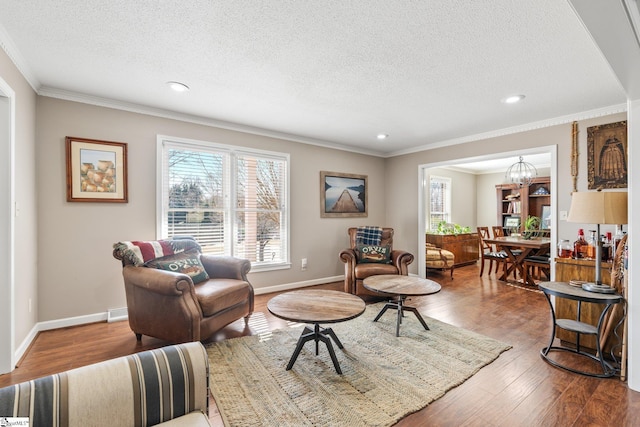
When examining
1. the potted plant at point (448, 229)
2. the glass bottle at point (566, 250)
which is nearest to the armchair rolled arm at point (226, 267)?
the glass bottle at point (566, 250)

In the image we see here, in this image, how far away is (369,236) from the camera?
470 centimetres

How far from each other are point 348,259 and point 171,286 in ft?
7.76

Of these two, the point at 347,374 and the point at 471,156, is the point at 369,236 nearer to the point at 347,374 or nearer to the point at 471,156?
the point at 471,156

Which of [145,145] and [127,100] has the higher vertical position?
[127,100]

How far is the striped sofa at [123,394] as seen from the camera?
890 millimetres

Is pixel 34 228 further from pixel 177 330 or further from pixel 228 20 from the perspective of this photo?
pixel 228 20

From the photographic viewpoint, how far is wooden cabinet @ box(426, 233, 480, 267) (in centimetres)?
629

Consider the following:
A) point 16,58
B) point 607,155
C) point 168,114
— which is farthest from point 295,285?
point 607,155

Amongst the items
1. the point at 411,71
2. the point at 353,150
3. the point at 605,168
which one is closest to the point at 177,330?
the point at 411,71

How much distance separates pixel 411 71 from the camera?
2.51 meters

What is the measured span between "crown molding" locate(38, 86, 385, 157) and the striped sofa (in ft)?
10.4

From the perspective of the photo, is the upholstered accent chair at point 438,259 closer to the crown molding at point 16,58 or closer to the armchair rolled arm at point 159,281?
the armchair rolled arm at point 159,281

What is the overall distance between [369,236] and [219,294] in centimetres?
267

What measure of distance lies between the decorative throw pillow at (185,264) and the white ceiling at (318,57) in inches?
65.9
